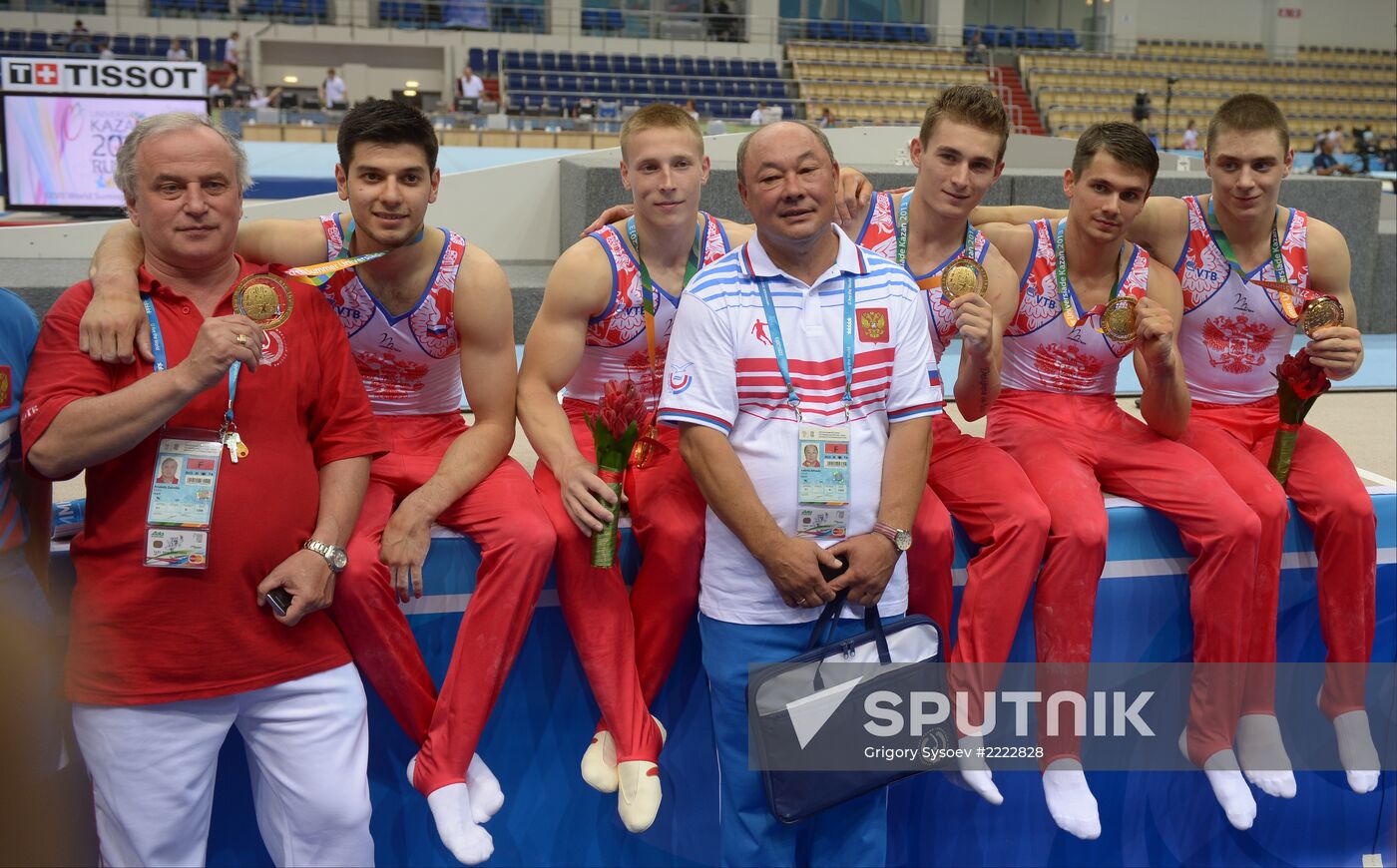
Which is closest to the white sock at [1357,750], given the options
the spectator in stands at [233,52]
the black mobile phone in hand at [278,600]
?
the black mobile phone in hand at [278,600]

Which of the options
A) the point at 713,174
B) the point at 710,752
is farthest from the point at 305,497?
the point at 713,174

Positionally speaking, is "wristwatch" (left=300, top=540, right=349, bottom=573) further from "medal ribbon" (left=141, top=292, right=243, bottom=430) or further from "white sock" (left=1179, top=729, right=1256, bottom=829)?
"white sock" (left=1179, top=729, right=1256, bottom=829)

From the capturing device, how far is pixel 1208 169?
116 inches

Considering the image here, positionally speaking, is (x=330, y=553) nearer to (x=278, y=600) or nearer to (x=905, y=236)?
(x=278, y=600)

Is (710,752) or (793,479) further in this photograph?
(710,752)

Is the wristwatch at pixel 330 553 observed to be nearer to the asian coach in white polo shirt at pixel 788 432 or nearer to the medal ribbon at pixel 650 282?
the asian coach in white polo shirt at pixel 788 432

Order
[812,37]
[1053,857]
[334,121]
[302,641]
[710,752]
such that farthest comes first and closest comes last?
[812,37]
[334,121]
[1053,857]
[710,752]
[302,641]

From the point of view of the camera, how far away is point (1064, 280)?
2.79 metres

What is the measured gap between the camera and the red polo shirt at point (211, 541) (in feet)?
6.31

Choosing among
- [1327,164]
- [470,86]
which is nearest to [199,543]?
[1327,164]

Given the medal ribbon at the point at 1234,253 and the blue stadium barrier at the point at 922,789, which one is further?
the medal ribbon at the point at 1234,253

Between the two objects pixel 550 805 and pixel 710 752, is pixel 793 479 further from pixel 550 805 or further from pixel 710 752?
pixel 550 805

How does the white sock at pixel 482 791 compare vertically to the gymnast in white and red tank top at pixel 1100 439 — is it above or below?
below

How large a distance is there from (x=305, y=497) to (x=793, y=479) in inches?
35.0
